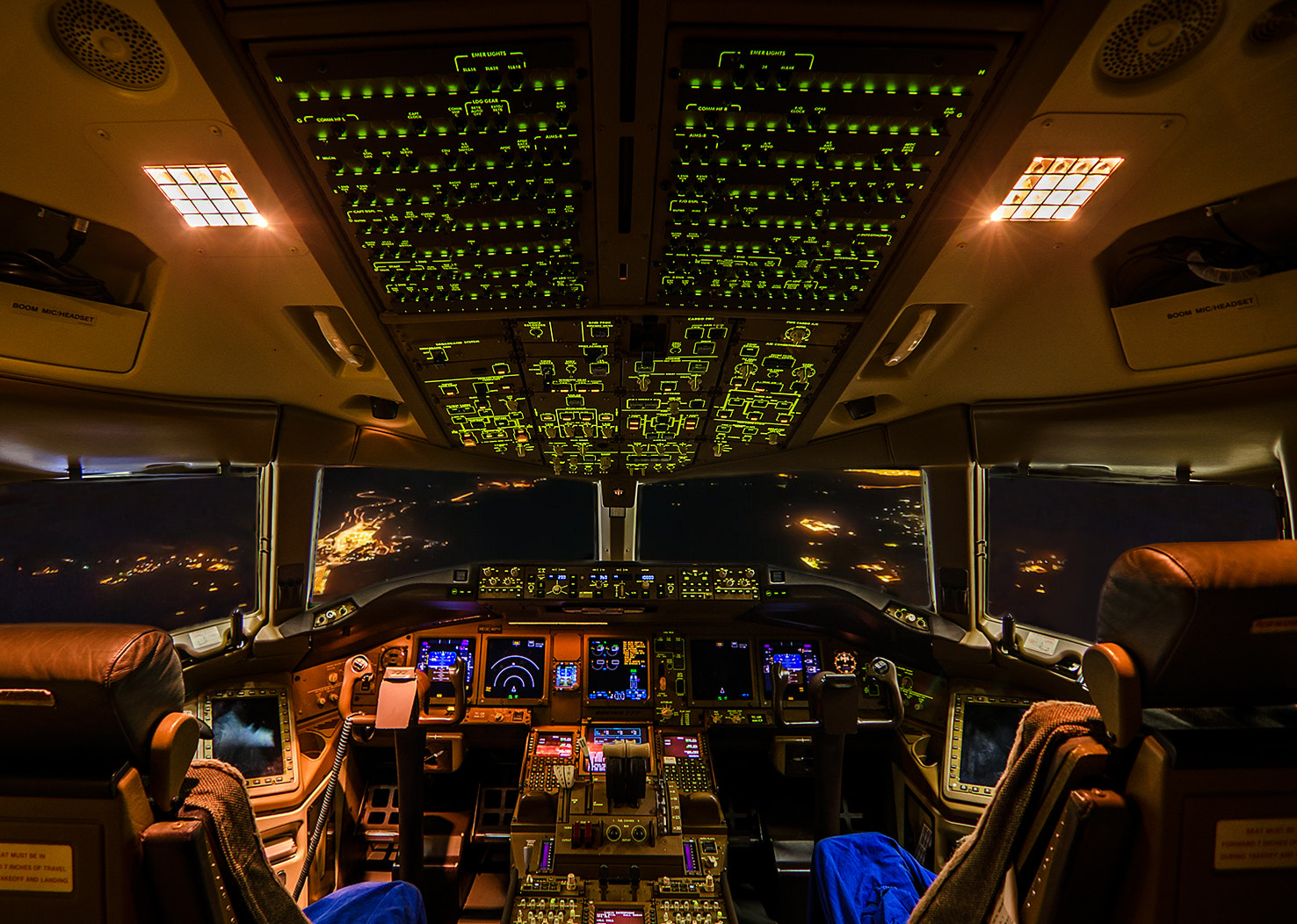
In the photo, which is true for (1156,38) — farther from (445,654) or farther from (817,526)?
(817,526)

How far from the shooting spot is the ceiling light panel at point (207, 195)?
4.54 ft

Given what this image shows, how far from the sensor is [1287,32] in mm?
1070

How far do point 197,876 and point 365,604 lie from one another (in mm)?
2512

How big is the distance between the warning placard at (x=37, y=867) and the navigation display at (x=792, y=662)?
123 inches

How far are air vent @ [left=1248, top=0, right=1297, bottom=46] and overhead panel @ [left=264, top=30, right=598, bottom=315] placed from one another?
1.17 m

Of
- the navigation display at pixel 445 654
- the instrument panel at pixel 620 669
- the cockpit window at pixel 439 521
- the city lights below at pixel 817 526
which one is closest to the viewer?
the instrument panel at pixel 620 669

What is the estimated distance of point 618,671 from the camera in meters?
3.62

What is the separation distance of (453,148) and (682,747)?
3.14 meters

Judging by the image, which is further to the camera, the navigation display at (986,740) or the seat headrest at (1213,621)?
the navigation display at (986,740)

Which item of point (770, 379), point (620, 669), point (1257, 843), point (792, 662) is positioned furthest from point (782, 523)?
point (1257, 843)

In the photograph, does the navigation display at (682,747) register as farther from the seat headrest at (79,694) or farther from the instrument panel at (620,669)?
the seat headrest at (79,694)

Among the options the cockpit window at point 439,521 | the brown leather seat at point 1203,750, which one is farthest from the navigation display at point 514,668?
the brown leather seat at point 1203,750

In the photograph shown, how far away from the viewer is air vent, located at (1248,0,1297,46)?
102cm

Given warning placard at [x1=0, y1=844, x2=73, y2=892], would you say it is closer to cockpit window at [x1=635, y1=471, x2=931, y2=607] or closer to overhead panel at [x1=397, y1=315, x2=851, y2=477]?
overhead panel at [x1=397, y1=315, x2=851, y2=477]
